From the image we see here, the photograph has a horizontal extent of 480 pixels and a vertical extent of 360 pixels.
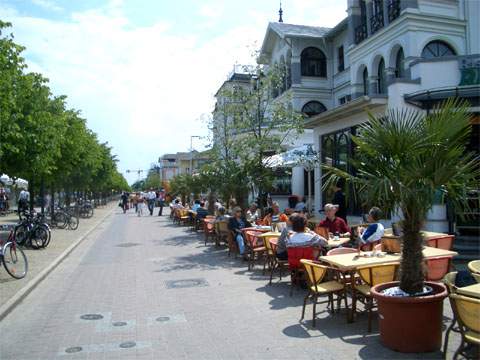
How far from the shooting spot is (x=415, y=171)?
16.4 ft

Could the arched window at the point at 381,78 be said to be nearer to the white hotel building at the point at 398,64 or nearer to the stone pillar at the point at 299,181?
the white hotel building at the point at 398,64

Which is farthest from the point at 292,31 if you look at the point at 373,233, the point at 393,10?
the point at 373,233

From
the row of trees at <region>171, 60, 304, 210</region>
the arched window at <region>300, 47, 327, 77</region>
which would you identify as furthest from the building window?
the row of trees at <region>171, 60, 304, 210</region>

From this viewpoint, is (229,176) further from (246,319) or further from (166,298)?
(246,319)

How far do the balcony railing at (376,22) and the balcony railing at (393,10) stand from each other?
21.1 inches

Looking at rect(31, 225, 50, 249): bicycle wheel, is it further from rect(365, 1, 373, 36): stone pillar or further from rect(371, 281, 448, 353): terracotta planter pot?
rect(365, 1, 373, 36): stone pillar

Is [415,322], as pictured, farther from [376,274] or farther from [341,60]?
[341,60]

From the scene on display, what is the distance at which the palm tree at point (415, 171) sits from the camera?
498 centimetres

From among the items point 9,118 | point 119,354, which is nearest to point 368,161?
point 119,354

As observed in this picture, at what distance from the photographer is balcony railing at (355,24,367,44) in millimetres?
21825

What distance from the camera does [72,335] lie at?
6148 mm

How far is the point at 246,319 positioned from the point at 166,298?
1.94m

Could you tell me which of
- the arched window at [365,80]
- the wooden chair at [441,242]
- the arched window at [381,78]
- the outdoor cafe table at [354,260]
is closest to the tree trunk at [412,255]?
the outdoor cafe table at [354,260]

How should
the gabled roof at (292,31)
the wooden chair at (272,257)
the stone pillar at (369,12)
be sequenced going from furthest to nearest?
1. the gabled roof at (292,31)
2. the stone pillar at (369,12)
3. the wooden chair at (272,257)
